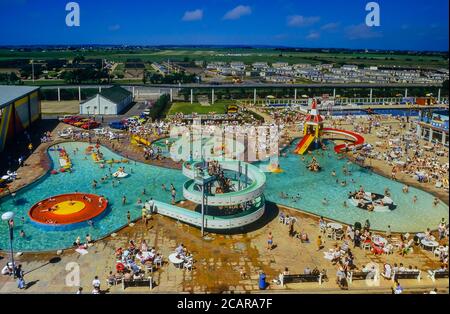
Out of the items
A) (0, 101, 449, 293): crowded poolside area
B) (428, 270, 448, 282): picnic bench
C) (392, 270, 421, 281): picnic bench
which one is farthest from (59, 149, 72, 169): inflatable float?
(428, 270, 448, 282): picnic bench

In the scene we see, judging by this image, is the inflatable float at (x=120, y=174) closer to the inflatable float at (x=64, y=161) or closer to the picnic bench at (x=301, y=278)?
the inflatable float at (x=64, y=161)

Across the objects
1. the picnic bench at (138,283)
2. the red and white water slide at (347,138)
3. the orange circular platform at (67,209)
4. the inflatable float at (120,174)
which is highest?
the red and white water slide at (347,138)

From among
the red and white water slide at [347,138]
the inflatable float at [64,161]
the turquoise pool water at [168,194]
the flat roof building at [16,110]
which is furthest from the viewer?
the red and white water slide at [347,138]

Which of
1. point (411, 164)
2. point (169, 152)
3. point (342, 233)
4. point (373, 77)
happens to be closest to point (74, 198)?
point (169, 152)

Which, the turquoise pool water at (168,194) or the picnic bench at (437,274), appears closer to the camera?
the picnic bench at (437,274)

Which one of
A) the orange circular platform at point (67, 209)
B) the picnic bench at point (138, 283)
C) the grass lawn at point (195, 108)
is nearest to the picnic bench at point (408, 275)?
the picnic bench at point (138, 283)

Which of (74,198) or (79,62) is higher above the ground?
(79,62)
